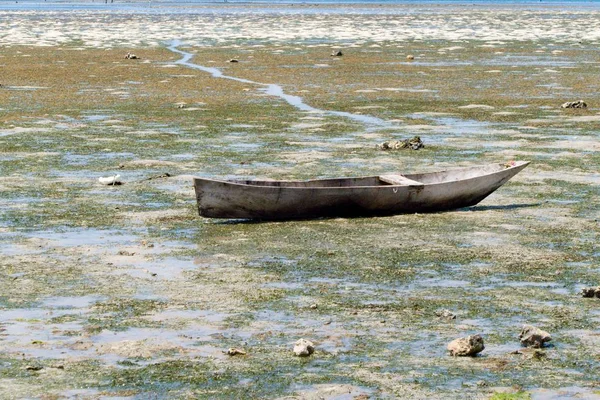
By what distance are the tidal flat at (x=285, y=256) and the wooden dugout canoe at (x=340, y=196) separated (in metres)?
0.20

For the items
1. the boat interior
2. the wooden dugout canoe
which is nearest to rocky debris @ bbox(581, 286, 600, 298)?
the wooden dugout canoe

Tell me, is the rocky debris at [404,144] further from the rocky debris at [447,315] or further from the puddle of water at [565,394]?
the puddle of water at [565,394]

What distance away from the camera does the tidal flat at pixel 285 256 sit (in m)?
9.13

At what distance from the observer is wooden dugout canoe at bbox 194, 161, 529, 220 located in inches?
551

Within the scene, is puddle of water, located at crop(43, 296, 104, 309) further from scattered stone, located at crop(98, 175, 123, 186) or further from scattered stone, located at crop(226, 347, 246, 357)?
scattered stone, located at crop(98, 175, 123, 186)

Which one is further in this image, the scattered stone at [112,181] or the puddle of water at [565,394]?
the scattered stone at [112,181]

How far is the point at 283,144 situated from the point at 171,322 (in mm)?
10653

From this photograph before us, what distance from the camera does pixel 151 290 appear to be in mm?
11422

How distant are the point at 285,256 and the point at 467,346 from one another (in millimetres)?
3700

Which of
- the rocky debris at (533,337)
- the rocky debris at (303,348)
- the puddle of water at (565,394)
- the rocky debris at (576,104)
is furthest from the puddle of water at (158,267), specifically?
the rocky debris at (576,104)

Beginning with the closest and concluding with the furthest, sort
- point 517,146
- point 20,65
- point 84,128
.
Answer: point 517,146, point 84,128, point 20,65

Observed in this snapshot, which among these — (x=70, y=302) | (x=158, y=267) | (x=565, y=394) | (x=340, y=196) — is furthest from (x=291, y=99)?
(x=565, y=394)

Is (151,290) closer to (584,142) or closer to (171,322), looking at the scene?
(171,322)

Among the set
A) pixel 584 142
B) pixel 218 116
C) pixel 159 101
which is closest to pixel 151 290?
pixel 584 142
